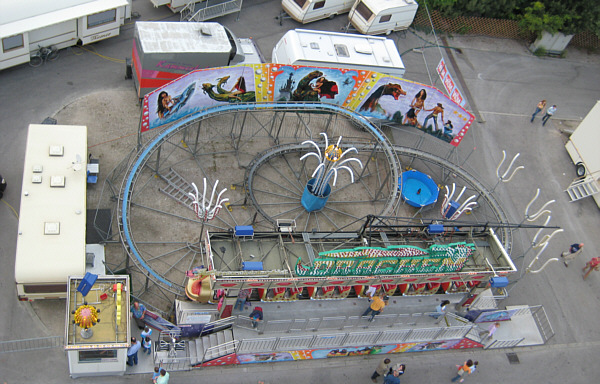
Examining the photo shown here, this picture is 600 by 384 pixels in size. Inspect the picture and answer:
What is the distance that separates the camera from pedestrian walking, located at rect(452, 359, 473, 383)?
37812mm

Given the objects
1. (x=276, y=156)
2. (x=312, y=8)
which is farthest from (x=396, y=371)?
(x=312, y=8)

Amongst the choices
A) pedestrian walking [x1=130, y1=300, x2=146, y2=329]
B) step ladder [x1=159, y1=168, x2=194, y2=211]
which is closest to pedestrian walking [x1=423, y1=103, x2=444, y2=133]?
step ladder [x1=159, y1=168, x2=194, y2=211]

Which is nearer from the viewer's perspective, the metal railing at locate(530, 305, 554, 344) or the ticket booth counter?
the ticket booth counter

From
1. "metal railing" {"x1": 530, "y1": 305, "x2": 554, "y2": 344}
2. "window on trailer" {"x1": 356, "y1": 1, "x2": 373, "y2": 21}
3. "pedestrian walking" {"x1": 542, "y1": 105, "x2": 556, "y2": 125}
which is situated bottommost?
"metal railing" {"x1": 530, "y1": 305, "x2": 554, "y2": 344}

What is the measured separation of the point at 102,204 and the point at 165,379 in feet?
45.1

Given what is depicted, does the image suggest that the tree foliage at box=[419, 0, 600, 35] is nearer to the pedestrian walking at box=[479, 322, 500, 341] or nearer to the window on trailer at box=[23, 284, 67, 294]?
the pedestrian walking at box=[479, 322, 500, 341]

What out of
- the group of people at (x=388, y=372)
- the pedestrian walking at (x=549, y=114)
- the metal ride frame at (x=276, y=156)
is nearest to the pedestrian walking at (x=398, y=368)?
the group of people at (x=388, y=372)

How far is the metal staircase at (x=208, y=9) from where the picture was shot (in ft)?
177

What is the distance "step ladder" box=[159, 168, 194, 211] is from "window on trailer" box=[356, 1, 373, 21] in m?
24.8

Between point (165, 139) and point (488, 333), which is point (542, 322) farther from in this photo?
point (165, 139)

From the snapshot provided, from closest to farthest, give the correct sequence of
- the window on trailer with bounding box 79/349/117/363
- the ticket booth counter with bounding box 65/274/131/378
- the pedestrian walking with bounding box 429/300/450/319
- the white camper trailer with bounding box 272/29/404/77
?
the ticket booth counter with bounding box 65/274/131/378 → the window on trailer with bounding box 79/349/117/363 → the pedestrian walking with bounding box 429/300/450/319 → the white camper trailer with bounding box 272/29/404/77

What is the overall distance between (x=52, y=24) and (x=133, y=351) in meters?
26.4

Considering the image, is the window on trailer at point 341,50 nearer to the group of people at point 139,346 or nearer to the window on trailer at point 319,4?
the window on trailer at point 319,4

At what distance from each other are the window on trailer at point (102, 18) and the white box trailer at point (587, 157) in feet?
131
